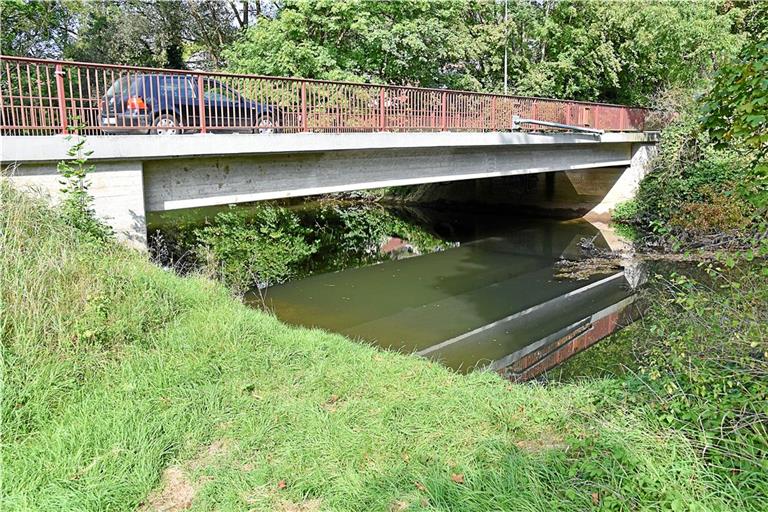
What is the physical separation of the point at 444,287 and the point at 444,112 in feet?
11.5

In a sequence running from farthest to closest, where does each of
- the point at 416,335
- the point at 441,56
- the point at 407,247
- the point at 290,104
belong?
the point at 441,56
the point at 407,247
the point at 290,104
the point at 416,335

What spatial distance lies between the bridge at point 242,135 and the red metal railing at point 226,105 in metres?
0.02

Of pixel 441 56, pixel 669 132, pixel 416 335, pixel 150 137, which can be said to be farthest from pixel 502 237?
pixel 150 137

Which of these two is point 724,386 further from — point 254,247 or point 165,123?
point 254,247

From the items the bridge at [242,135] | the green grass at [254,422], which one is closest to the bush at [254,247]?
the bridge at [242,135]

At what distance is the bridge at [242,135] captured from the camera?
6.71 meters

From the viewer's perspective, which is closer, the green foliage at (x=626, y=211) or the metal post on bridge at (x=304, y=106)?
the metal post on bridge at (x=304, y=106)

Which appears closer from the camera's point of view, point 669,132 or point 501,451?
point 501,451

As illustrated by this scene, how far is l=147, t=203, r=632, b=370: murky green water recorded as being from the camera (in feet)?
27.5

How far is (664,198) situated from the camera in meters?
16.3

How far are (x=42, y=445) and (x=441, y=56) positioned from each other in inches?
737

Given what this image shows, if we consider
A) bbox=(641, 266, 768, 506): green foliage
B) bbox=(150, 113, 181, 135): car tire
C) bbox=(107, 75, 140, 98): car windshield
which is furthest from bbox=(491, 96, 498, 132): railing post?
bbox=(641, 266, 768, 506): green foliage

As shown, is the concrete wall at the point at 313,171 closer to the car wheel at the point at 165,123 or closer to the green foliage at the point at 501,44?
the car wheel at the point at 165,123

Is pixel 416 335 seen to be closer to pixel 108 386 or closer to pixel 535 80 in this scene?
pixel 108 386
